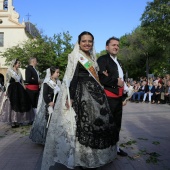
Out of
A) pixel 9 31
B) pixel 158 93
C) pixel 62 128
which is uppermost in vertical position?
pixel 9 31

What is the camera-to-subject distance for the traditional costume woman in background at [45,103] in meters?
5.27

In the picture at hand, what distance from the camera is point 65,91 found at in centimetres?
380

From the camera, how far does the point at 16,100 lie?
7777 millimetres

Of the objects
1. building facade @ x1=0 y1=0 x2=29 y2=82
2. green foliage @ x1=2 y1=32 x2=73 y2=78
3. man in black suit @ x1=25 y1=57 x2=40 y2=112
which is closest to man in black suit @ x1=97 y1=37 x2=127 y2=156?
man in black suit @ x1=25 y1=57 x2=40 y2=112

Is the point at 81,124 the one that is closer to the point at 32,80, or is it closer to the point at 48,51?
the point at 32,80

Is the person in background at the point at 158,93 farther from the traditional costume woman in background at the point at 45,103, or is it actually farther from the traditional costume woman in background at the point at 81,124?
the traditional costume woman in background at the point at 81,124

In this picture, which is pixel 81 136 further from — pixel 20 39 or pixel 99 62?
pixel 20 39

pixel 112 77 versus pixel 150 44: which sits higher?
pixel 150 44

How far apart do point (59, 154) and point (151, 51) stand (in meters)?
44.0

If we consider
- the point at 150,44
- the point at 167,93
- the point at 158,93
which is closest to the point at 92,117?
the point at 167,93

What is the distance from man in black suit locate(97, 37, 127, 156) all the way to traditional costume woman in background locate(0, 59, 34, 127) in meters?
3.93

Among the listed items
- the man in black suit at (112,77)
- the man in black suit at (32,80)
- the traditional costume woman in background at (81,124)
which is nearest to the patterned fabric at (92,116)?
the traditional costume woman in background at (81,124)

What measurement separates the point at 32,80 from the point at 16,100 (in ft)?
2.41

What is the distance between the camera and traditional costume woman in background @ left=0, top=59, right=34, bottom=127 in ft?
25.4
